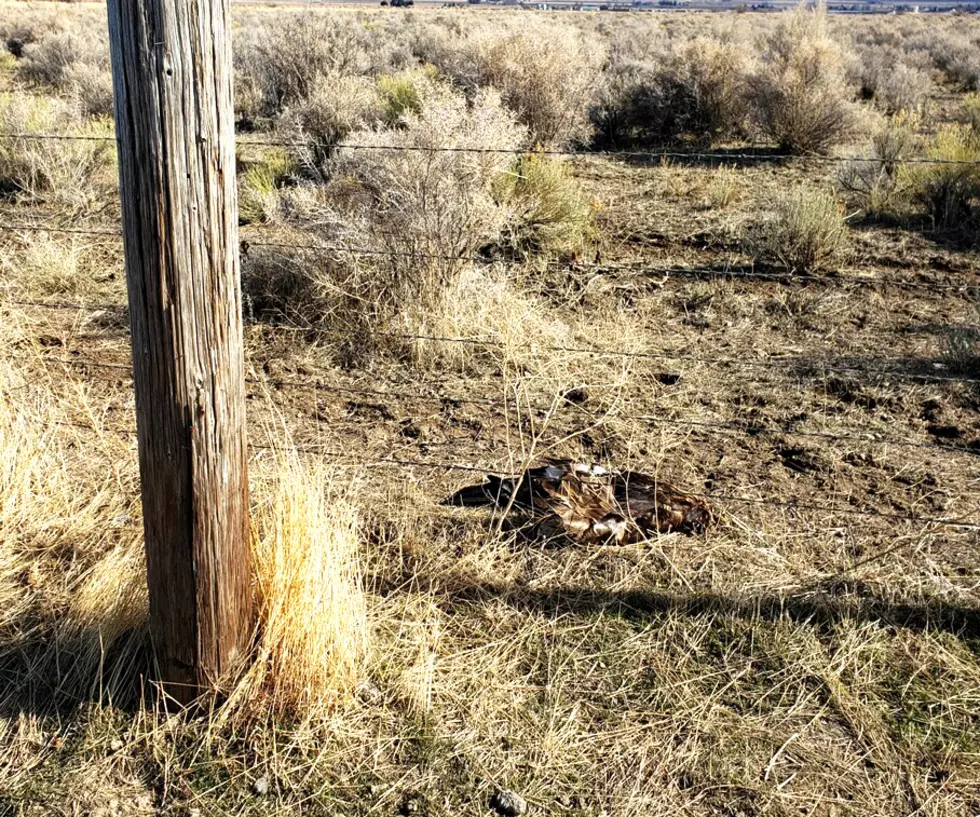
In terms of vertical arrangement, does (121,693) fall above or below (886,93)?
below

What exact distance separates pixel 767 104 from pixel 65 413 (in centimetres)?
1103

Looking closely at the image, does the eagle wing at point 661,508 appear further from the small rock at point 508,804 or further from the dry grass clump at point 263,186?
the dry grass clump at point 263,186

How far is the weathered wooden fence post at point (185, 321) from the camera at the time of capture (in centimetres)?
247

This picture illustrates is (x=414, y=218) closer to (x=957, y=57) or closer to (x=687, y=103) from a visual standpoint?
(x=687, y=103)

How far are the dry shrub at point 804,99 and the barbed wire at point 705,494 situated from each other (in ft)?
31.1

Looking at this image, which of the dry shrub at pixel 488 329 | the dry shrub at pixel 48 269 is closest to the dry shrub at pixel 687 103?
the dry shrub at pixel 488 329

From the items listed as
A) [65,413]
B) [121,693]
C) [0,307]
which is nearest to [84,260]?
[0,307]

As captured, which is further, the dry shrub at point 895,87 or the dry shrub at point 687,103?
the dry shrub at point 895,87

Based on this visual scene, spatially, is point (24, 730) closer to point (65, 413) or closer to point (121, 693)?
point (121, 693)

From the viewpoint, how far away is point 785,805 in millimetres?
2857

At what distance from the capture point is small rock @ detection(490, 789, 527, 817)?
9.22 feet

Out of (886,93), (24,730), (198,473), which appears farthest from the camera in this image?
(886,93)

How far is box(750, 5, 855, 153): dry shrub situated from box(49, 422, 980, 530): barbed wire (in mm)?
9492

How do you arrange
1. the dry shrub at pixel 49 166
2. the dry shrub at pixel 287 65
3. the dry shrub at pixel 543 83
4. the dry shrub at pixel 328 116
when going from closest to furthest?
the dry shrub at pixel 49 166, the dry shrub at pixel 328 116, the dry shrub at pixel 543 83, the dry shrub at pixel 287 65
